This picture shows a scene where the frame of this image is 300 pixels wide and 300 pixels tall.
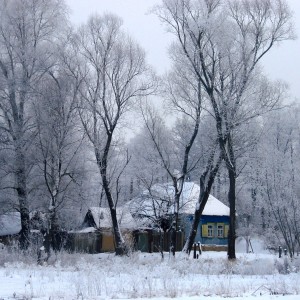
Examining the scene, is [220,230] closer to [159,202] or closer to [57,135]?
[159,202]

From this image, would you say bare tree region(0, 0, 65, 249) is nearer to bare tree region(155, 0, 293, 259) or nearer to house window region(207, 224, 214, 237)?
bare tree region(155, 0, 293, 259)

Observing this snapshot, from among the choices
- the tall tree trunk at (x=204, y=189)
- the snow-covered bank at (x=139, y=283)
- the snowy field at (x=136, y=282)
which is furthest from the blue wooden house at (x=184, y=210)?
the snow-covered bank at (x=139, y=283)

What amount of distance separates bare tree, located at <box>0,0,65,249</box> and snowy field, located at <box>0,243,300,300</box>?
8.92 metres

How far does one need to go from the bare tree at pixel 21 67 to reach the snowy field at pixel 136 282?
8.92 meters

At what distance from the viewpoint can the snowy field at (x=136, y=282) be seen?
11211 mm

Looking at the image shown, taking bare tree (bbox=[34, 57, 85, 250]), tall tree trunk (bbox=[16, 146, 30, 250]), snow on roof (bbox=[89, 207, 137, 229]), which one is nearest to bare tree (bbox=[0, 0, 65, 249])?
tall tree trunk (bbox=[16, 146, 30, 250])

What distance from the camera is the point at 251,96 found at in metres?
27.9

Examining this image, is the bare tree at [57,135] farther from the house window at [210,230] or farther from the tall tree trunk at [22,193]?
the house window at [210,230]

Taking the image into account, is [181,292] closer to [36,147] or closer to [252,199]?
[36,147]

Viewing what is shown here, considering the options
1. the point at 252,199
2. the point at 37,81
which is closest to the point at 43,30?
the point at 37,81

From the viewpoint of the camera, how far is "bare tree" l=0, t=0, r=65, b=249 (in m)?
29.3

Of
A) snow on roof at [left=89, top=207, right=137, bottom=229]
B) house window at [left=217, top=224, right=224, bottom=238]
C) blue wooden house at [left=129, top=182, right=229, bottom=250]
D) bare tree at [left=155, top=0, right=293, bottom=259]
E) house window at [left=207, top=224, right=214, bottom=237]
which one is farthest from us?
house window at [left=217, top=224, right=224, bottom=238]

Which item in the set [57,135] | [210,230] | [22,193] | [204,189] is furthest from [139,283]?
[210,230]

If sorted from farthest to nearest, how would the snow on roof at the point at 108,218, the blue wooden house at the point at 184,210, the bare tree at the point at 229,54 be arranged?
the snow on roof at the point at 108,218 < the blue wooden house at the point at 184,210 < the bare tree at the point at 229,54
